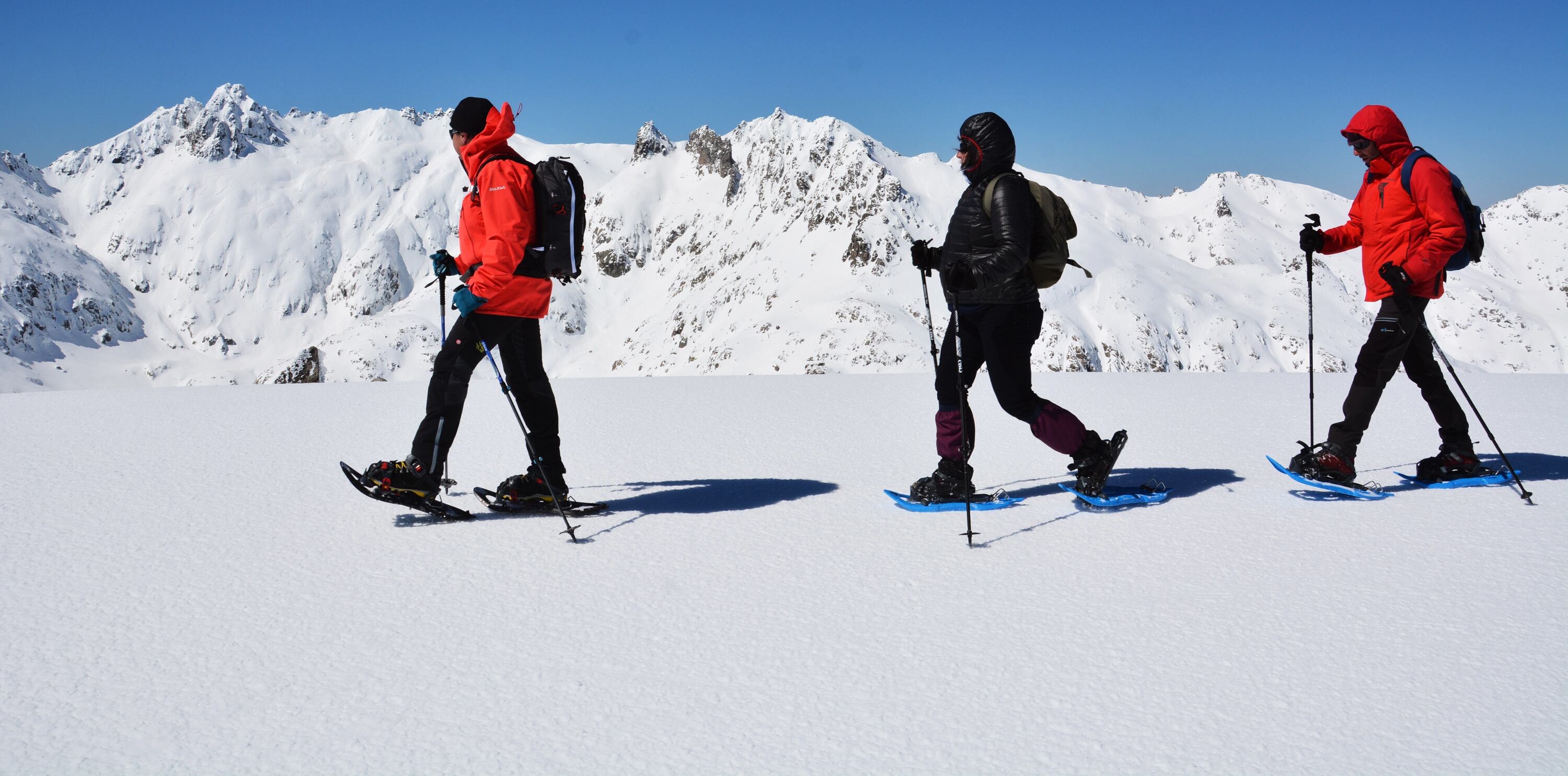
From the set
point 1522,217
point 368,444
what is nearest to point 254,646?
point 368,444

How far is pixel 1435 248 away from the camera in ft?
15.6

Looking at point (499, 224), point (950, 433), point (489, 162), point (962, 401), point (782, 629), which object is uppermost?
point (489, 162)

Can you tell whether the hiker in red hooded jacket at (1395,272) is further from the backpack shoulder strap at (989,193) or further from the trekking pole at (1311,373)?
the backpack shoulder strap at (989,193)

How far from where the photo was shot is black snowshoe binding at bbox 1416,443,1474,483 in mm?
5184

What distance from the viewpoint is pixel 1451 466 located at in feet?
17.1

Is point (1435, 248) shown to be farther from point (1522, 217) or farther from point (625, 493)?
point (1522, 217)

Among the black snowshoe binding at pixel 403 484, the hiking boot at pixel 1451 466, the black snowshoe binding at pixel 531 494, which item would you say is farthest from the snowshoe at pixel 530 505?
the hiking boot at pixel 1451 466

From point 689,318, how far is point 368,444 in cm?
13299

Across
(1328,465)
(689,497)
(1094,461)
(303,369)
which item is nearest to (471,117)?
(689,497)

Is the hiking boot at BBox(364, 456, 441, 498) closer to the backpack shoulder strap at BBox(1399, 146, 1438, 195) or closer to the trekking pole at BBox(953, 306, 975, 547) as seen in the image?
the trekking pole at BBox(953, 306, 975, 547)

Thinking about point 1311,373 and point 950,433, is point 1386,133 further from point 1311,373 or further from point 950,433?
point 950,433

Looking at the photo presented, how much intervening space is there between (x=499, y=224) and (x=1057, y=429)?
3.05 m

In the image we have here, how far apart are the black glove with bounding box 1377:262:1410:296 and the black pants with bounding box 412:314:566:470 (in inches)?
178

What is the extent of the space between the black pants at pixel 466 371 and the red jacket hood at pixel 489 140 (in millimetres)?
787
